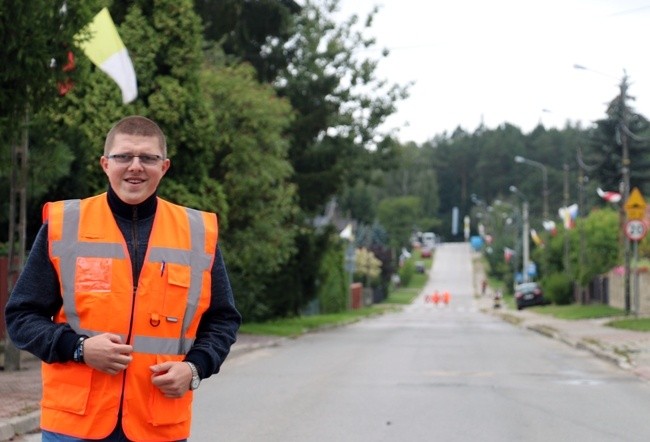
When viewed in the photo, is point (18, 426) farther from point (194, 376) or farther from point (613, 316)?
point (613, 316)

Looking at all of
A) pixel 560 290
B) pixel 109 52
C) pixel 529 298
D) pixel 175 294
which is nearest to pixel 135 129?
pixel 175 294

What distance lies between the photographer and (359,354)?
2450 cm

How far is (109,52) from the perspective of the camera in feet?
58.5

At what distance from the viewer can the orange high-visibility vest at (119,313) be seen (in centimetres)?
443

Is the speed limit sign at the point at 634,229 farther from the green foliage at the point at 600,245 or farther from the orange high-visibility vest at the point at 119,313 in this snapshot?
the orange high-visibility vest at the point at 119,313

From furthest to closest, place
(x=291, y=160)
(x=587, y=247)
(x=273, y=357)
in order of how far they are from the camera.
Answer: (x=587, y=247)
(x=291, y=160)
(x=273, y=357)

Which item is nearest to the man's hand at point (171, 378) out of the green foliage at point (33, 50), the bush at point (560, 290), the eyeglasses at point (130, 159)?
the eyeglasses at point (130, 159)

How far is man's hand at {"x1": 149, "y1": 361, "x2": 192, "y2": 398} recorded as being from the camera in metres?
4.43

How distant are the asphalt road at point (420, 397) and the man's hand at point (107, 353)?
7.28 m

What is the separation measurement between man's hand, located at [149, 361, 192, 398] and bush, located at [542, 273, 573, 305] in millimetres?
63668

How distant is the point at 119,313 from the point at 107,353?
16 cm

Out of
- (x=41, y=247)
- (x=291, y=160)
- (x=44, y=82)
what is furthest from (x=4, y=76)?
(x=291, y=160)

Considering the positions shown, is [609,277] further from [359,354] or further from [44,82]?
[44,82]

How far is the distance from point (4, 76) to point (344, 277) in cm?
5276
